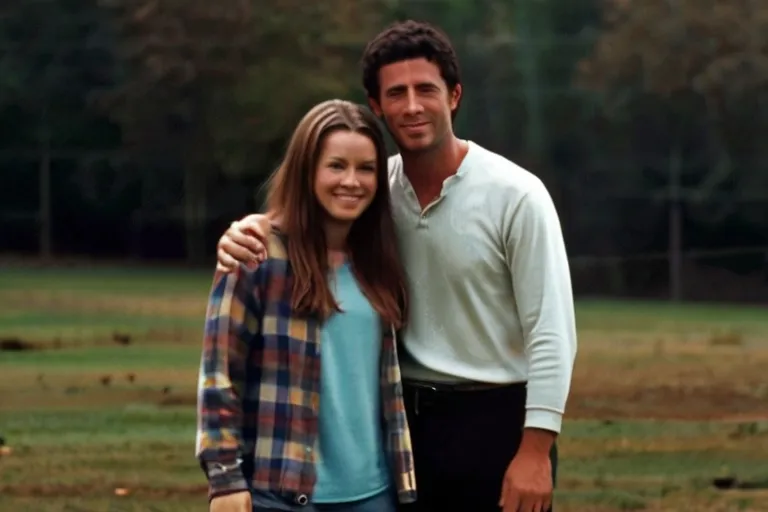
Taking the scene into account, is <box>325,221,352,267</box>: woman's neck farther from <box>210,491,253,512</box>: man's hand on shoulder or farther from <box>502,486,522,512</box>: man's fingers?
<box>502,486,522,512</box>: man's fingers

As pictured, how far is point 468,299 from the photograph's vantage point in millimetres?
3232

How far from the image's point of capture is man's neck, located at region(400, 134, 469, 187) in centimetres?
328

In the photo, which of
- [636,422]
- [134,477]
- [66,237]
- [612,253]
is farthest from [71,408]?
[66,237]

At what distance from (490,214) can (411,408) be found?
0.47 meters

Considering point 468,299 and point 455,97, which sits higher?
point 455,97

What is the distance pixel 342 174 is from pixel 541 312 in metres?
0.52

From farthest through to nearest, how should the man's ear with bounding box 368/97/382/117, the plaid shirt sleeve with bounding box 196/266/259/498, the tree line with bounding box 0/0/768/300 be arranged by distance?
1. the tree line with bounding box 0/0/768/300
2. the man's ear with bounding box 368/97/382/117
3. the plaid shirt sleeve with bounding box 196/266/259/498

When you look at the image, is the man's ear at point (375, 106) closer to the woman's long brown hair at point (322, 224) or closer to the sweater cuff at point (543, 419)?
the woman's long brown hair at point (322, 224)

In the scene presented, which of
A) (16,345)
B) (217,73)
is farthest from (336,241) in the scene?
(217,73)

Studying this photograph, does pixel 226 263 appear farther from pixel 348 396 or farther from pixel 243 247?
pixel 348 396

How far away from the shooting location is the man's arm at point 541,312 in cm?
313

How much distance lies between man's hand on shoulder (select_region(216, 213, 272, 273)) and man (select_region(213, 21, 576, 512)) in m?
0.40

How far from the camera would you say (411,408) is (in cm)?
331

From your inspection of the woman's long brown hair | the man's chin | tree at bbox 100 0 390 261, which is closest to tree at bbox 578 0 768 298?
tree at bbox 100 0 390 261
